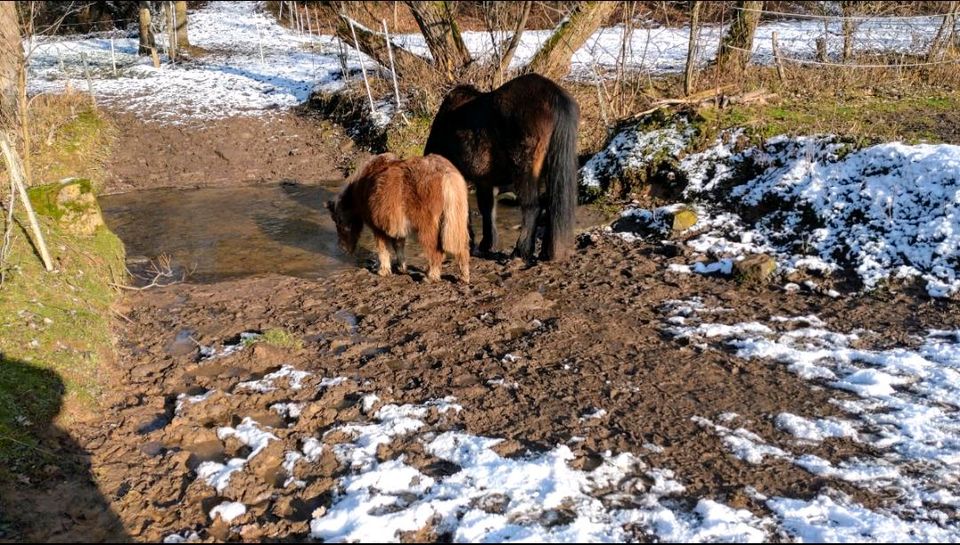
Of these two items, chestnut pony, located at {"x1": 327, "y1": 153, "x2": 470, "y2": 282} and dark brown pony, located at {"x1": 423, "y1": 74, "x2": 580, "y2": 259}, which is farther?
dark brown pony, located at {"x1": 423, "y1": 74, "x2": 580, "y2": 259}

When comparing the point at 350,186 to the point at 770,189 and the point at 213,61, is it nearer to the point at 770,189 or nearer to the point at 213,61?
the point at 770,189

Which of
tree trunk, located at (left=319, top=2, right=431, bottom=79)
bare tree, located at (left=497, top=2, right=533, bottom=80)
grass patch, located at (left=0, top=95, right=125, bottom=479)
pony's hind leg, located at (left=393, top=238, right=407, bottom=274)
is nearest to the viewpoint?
grass patch, located at (left=0, top=95, right=125, bottom=479)

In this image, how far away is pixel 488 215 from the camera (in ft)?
23.1

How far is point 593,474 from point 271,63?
53.6 ft

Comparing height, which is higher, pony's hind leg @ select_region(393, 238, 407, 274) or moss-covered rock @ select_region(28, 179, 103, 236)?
moss-covered rock @ select_region(28, 179, 103, 236)

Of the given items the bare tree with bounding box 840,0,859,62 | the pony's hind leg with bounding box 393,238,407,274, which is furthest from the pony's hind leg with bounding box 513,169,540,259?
the bare tree with bounding box 840,0,859,62

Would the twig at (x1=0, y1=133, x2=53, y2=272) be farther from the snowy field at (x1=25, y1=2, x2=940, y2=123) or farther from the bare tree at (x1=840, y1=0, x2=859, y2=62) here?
the bare tree at (x1=840, y1=0, x2=859, y2=62)

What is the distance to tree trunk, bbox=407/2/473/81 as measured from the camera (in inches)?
440

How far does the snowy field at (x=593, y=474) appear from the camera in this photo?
2.95m

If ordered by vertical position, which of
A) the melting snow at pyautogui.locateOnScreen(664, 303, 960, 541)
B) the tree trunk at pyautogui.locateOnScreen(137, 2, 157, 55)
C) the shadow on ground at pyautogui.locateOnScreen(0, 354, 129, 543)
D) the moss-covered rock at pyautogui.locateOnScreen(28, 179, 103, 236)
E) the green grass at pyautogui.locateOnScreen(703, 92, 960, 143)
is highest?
the tree trunk at pyautogui.locateOnScreen(137, 2, 157, 55)

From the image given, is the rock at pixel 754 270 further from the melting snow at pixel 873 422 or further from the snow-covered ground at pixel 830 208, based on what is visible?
the melting snow at pixel 873 422

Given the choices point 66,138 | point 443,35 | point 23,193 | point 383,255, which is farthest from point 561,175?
point 66,138

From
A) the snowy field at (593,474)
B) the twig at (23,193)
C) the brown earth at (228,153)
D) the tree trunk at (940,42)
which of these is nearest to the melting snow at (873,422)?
the snowy field at (593,474)

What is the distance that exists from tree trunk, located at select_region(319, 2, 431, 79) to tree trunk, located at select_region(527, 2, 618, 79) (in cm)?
203
